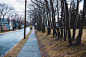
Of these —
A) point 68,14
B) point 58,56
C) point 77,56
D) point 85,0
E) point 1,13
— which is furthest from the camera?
point 1,13

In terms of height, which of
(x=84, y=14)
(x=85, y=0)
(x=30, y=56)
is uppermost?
(x=85, y=0)

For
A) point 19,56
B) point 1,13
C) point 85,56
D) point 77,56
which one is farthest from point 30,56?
point 1,13

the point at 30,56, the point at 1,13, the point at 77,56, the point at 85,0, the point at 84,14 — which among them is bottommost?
the point at 30,56

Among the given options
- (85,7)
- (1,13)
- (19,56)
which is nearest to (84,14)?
(85,7)

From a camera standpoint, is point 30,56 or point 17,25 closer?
point 30,56

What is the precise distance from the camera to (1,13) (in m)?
36.3

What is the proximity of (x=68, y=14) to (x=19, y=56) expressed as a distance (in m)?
5.17

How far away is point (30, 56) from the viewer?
242 inches

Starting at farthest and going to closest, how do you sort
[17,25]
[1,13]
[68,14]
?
[17,25] → [1,13] → [68,14]

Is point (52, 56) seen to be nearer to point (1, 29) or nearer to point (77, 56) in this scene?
point (77, 56)

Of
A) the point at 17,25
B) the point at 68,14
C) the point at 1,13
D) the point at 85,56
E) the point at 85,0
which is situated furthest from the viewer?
the point at 17,25

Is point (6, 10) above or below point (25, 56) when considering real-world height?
above

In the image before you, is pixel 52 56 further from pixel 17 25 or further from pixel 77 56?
pixel 17 25

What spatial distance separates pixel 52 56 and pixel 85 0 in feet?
14.2
